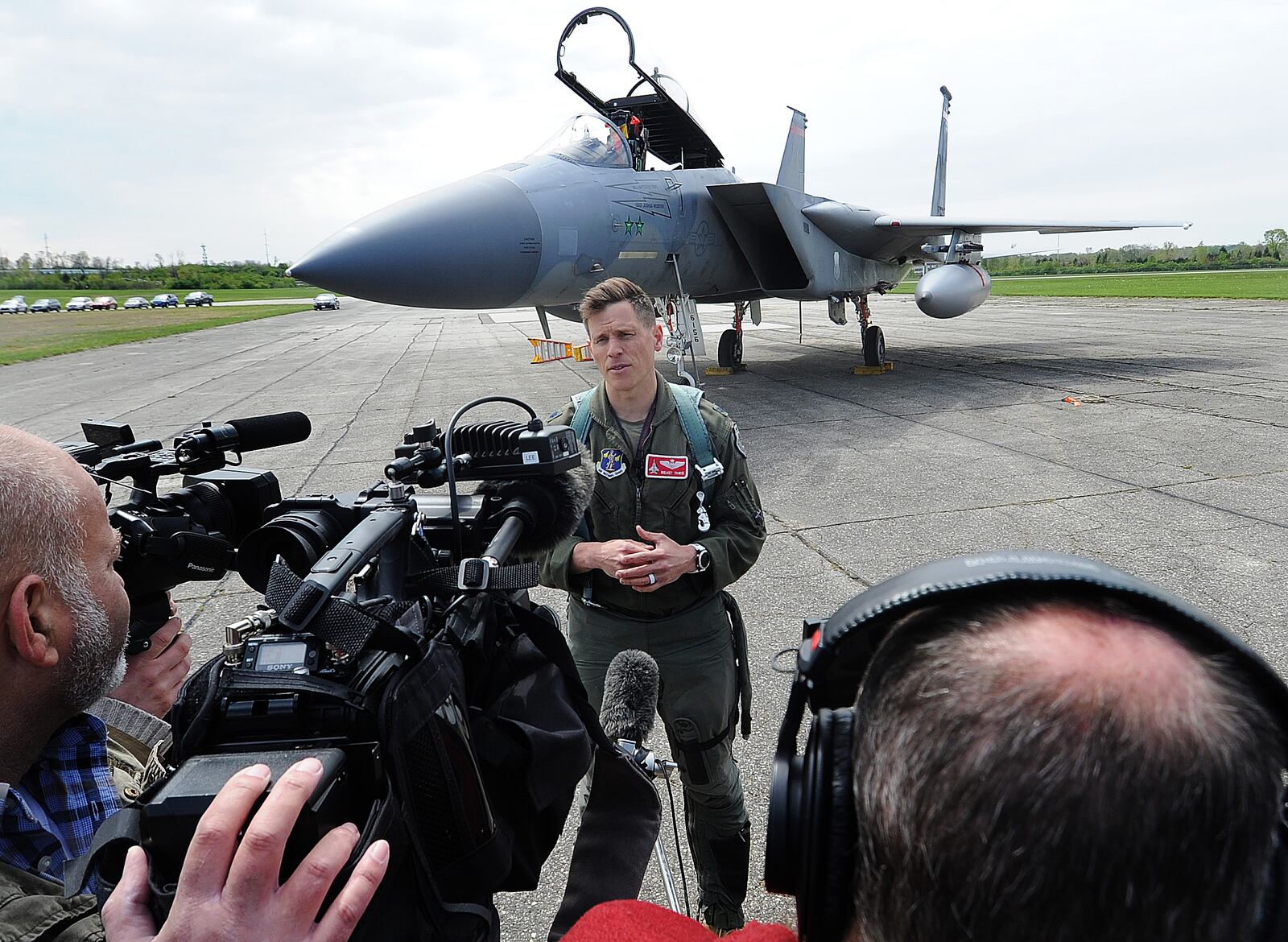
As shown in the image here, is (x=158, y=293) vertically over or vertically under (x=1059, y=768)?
over

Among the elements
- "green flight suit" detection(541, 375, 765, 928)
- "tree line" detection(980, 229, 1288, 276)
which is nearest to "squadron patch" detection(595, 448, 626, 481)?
"green flight suit" detection(541, 375, 765, 928)

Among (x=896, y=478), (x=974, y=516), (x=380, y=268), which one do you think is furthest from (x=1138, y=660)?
(x=380, y=268)

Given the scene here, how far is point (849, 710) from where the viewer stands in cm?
77

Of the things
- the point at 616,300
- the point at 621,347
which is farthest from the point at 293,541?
the point at 616,300

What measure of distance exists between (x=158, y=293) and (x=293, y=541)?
335ft

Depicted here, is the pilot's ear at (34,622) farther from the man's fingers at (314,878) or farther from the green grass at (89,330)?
the green grass at (89,330)

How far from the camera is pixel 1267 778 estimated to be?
23.3 inches

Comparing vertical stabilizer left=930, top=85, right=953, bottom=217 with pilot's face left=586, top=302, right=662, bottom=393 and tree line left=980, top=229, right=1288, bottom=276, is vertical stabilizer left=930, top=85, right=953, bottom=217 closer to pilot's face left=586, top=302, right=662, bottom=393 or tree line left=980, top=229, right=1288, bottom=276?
pilot's face left=586, top=302, right=662, bottom=393

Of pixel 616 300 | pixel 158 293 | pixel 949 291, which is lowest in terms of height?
pixel 616 300

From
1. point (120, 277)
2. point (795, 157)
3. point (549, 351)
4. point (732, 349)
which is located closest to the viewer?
point (795, 157)

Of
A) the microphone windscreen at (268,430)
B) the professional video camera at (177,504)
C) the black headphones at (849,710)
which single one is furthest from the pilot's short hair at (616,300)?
the black headphones at (849,710)

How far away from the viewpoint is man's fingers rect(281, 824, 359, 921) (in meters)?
0.76

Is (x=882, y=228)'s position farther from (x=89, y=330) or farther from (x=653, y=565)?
(x=89, y=330)

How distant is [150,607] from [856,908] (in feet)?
5.53
